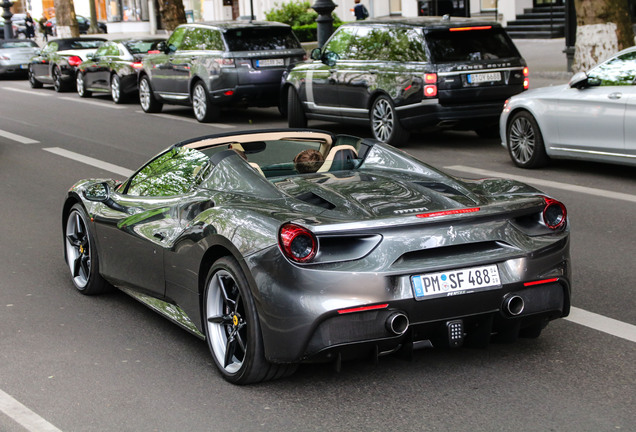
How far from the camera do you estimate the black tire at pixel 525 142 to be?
12336mm

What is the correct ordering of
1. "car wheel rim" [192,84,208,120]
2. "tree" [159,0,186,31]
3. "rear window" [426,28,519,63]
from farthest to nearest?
"tree" [159,0,186,31] < "car wheel rim" [192,84,208,120] < "rear window" [426,28,519,63]

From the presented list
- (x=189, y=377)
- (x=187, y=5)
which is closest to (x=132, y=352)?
(x=189, y=377)

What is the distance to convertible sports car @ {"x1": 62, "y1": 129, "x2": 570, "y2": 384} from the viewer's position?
474 cm

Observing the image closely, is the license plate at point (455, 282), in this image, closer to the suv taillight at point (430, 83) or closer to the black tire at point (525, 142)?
the black tire at point (525, 142)

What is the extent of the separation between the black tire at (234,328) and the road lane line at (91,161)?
7755 mm

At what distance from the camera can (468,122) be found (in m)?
14.4

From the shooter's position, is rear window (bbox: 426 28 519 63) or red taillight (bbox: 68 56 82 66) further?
red taillight (bbox: 68 56 82 66)

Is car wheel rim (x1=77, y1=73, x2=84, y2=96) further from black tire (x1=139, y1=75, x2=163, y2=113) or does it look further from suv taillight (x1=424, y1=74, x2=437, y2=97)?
suv taillight (x1=424, y1=74, x2=437, y2=97)

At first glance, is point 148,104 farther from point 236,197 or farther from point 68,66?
point 236,197

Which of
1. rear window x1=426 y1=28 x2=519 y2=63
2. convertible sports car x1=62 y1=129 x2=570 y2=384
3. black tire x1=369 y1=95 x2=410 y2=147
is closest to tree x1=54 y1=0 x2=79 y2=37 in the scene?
black tire x1=369 y1=95 x2=410 y2=147

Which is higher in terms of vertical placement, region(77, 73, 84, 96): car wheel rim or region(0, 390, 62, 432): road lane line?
region(77, 73, 84, 96): car wheel rim

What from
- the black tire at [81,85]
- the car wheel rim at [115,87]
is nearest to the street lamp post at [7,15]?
the black tire at [81,85]

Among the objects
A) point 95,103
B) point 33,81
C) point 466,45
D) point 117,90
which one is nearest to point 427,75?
point 466,45

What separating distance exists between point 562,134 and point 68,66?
18217mm
